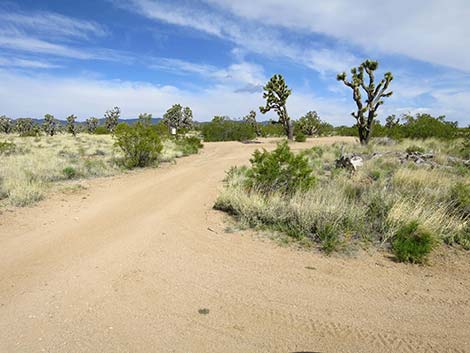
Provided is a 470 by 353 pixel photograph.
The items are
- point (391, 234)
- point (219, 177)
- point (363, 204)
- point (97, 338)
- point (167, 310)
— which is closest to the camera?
point (97, 338)

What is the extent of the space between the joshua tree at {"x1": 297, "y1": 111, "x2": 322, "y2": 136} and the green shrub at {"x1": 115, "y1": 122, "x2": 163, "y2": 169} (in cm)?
3136

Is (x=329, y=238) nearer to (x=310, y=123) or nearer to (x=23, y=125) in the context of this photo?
(x=310, y=123)

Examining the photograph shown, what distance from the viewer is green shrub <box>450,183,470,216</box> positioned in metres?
6.93

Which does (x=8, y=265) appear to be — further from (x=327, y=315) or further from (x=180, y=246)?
(x=327, y=315)

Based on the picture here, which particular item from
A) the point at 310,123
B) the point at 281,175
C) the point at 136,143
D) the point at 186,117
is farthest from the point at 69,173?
the point at 186,117

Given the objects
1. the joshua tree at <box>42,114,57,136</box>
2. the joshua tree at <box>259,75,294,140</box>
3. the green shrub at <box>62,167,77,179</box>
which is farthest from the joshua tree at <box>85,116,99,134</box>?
the green shrub at <box>62,167,77,179</box>

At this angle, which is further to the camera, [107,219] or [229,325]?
[107,219]

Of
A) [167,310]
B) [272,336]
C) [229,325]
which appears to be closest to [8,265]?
[167,310]

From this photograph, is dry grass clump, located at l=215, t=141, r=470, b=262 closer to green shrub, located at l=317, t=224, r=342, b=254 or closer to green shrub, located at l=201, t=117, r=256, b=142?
green shrub, located at l=317, t=224, r=342, b=254

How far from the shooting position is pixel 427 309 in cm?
411

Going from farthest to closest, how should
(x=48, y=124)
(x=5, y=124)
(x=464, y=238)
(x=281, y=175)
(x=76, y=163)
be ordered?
(x=5, y=124), (x=48, y=124), (x=76, y=163), (x=281, y=175), (x=464, y=238)

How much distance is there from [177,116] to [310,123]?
2261 centimetres

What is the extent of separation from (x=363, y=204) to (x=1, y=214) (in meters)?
8.27

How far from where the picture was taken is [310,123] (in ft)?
149
